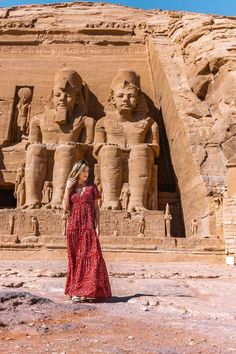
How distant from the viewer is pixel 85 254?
10.5 ft

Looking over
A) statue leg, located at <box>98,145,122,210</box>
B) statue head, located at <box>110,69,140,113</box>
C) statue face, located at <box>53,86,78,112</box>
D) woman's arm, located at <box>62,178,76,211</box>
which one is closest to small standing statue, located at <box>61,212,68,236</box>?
statue leg, located at <box>98,145,122,210</box>

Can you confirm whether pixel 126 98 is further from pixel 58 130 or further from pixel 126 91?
pixel 58 130

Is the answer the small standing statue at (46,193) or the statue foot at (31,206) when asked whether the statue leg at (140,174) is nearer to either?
the small standing statue at (46,193)

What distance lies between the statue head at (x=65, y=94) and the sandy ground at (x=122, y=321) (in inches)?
271

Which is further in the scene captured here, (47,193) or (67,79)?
(67,79)

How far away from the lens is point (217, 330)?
7.17ft

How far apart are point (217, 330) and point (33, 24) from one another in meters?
13.8

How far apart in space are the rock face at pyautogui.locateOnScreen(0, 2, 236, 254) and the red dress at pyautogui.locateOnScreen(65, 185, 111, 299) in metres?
4.34

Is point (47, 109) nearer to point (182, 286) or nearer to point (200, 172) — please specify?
point (200, 172)

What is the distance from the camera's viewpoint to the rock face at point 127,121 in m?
8.43

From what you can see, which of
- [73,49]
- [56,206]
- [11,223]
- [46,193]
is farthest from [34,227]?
[73,49]

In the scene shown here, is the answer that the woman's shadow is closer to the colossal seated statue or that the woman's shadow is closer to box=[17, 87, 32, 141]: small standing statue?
the colossal seated statue

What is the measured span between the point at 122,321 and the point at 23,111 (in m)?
10.2

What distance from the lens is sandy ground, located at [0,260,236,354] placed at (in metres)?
1.86
